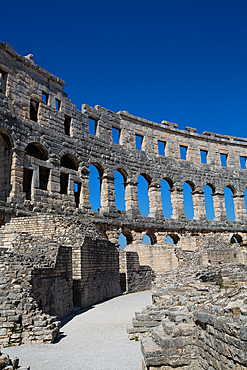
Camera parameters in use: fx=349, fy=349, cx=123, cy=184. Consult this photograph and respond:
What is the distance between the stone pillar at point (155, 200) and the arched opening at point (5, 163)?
1213 centimetres

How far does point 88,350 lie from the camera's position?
684 cm

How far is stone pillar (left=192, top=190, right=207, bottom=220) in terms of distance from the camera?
1149 inches

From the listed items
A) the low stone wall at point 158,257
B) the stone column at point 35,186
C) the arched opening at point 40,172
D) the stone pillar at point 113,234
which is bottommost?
the low stone wall at point 158,257

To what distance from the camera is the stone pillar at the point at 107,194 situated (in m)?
23.1

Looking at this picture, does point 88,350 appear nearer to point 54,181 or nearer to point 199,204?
point 54,181

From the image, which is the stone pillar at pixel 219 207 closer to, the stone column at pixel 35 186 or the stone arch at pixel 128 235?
the stone arch at pixel 128 235

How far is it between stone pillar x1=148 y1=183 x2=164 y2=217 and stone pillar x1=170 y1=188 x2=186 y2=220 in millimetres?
1653

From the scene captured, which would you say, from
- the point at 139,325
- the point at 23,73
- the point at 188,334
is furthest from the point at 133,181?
the point at 188,334

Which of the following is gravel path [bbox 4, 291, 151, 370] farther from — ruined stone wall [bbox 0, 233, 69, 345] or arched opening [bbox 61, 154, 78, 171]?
arched opening [bbox 61, 154, 78, 171]

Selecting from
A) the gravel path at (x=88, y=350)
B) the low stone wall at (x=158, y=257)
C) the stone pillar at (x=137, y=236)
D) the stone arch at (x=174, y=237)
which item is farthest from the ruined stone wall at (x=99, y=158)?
the gravel path at (x=88, y=350)

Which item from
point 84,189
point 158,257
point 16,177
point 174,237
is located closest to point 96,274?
point 158,257

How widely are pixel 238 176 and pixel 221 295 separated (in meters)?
28.5

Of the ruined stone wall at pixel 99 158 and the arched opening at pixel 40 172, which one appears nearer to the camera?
the ruined stone wall at pixel 99 158

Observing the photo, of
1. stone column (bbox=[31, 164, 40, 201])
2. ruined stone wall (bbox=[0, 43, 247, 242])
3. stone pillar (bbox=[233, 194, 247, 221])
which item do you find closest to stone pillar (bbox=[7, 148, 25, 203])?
ruined stone wall (bbox=[0, 43, 247, 242])
